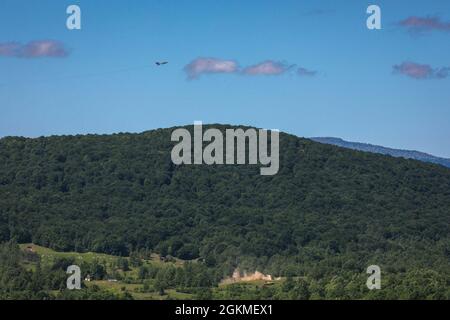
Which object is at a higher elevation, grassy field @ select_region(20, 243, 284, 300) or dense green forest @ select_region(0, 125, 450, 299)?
dense green forest @ select_region(0, 125, 450, 299)

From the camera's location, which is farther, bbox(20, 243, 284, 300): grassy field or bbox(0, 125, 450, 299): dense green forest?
bbox(0, 125, 450, 299): dense green forest

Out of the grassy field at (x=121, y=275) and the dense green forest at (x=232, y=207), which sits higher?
the dense green forest at (x=232, y=207)

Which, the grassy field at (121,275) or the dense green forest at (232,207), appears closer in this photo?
the grassy field at (121,275)

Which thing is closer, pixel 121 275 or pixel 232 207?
pixel 121 275

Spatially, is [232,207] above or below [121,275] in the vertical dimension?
above

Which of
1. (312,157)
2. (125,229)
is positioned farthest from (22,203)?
(312,157)

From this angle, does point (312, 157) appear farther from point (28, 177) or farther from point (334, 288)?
point (334, 288)
